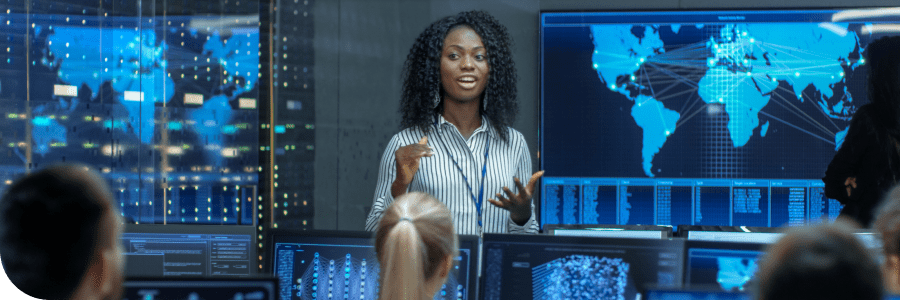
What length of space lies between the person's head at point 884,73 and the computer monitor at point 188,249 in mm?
2944

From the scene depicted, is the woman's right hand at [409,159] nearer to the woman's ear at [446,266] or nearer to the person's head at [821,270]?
the woman's ear at [446,266]

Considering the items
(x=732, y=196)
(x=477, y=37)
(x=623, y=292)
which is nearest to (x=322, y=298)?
(x=623, y=292)

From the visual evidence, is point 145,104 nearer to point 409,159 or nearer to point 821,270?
point 409,159

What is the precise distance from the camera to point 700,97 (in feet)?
11.7

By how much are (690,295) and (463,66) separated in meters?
1.29

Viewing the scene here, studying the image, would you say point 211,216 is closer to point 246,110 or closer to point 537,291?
point 246,110

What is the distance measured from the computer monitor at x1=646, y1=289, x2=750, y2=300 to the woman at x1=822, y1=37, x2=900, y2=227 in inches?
93.0

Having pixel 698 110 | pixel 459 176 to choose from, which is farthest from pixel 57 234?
pixel 698 110

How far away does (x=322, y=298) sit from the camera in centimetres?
155

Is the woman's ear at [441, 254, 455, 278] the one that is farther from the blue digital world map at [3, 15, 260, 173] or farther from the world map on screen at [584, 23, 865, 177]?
the world map on screen at [584, 23, 865, 177]

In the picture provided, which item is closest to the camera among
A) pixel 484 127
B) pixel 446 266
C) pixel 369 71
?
pixel 446 266

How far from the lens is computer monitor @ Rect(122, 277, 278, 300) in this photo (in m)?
A: 1.09

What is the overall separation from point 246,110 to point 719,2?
2.55 m

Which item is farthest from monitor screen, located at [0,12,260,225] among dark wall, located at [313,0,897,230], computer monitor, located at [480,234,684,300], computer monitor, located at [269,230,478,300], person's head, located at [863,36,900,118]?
person's head, located at [863,36,900,118]
